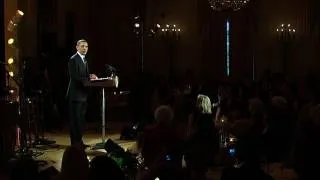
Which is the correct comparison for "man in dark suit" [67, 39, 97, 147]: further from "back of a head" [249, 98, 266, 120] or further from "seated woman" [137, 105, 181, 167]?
"seated woman" [137, 105, 181, 167]

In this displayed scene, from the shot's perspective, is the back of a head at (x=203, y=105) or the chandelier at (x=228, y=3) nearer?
the back of a head at (x=203, y=105)

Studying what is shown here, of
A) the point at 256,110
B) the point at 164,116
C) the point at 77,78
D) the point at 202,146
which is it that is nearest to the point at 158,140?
the point at 164,116

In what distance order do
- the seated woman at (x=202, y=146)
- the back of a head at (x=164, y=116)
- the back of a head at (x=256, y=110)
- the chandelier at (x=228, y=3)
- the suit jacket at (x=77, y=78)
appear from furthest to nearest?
1. the chandelier at (x=228, y=3)
2. the suit jacket at (x=77, y=78)
3. the back of a head at (x=256, y=110)
4. the back of a head at (x=164, y=116)
5. the seated woman at (x=202, y=146)

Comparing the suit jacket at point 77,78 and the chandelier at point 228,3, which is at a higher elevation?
the chandelier at point 228,3

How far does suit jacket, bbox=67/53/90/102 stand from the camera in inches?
Result: 346

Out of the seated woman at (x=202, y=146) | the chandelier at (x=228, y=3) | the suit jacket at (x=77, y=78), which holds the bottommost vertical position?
the seated woman at (x=202, y=146)

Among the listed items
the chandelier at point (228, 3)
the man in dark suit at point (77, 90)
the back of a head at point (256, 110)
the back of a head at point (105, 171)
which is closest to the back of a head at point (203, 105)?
the back of a head at point (256, 110)

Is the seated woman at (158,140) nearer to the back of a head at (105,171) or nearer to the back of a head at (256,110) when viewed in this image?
the back of a head at (256,110)

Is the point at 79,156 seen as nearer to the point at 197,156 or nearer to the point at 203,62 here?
the point at 197,156

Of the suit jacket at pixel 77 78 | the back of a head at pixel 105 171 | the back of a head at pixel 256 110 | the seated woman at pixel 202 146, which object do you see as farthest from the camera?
the suit jacket at pixel 77 78

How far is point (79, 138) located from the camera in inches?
348

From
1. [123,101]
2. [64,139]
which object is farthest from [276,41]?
[64,139]

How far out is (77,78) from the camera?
8.78m

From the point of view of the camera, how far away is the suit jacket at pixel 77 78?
28.8 feet
